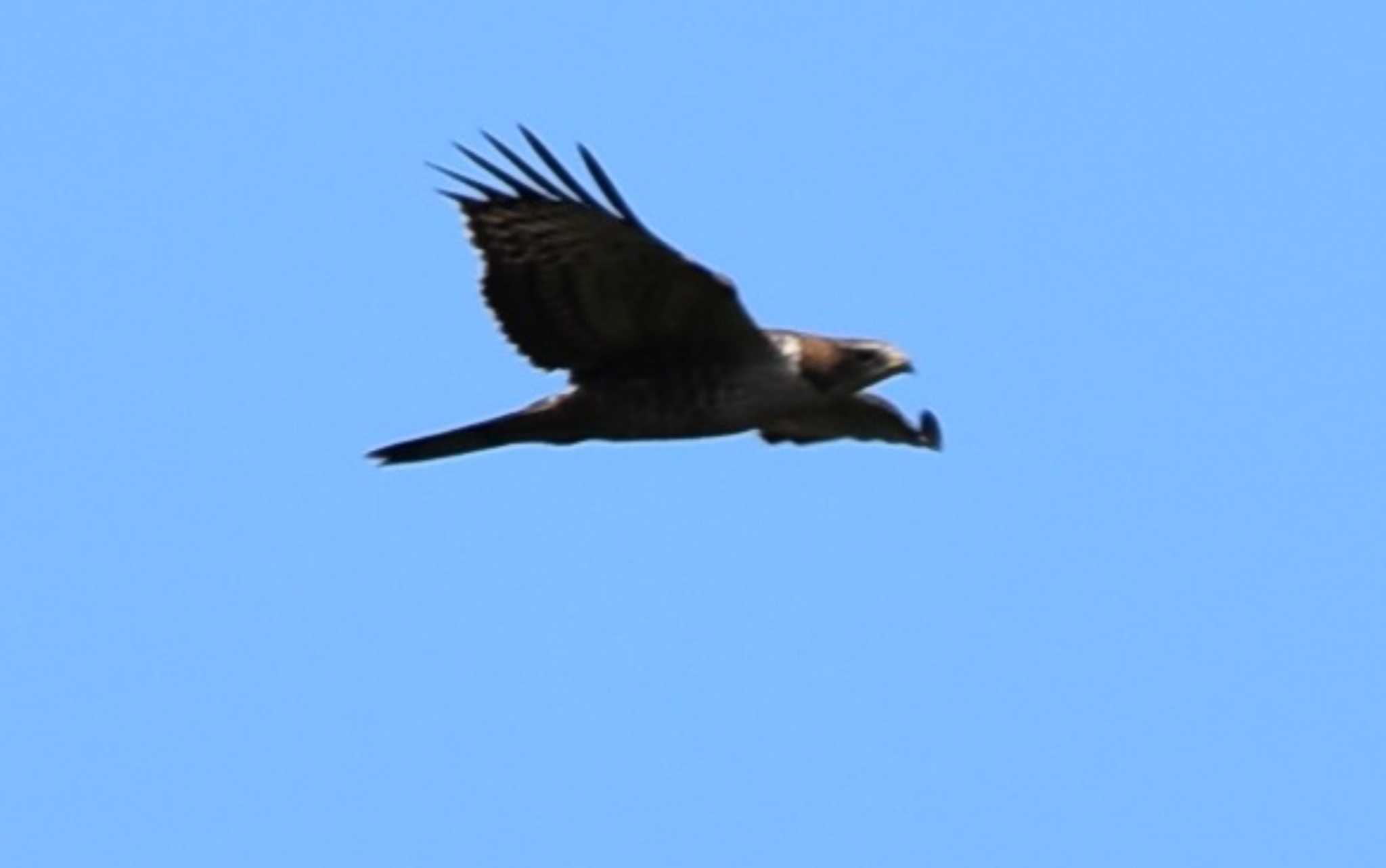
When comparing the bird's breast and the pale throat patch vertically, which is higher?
the pale throat patch

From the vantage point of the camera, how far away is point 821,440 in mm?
18969

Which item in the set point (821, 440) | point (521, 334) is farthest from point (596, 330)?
point (821, 440)

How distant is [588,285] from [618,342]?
1.12 feet

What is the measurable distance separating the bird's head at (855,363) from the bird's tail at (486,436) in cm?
100

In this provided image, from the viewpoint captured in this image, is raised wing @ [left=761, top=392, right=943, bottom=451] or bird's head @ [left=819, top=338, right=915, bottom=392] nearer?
bird's head @ [left=819, top=338, right=915, bottom=392]

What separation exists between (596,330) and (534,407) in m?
0.38

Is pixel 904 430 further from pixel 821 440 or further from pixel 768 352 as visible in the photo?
pixel 768 352

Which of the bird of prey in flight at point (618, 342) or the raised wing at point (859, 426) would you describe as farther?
the raised wing at point (859, 426)

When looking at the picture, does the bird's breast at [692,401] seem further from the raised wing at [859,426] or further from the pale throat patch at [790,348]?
the raised wing at [859,426]

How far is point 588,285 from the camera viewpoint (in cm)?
1689

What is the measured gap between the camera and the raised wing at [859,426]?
61.3ft

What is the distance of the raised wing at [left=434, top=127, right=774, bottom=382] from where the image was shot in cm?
1655

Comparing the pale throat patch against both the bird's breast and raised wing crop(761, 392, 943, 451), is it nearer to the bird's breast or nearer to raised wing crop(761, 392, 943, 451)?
the bird's breast

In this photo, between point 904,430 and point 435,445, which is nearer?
point 435,445
